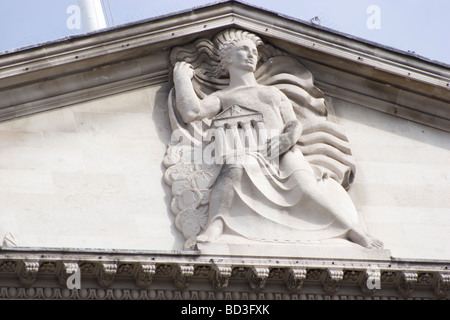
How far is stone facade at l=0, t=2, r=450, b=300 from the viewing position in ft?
54.7

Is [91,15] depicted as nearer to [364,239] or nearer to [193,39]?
[193,39]

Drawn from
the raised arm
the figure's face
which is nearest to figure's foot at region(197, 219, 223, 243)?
the raised arm

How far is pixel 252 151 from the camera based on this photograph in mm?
18203

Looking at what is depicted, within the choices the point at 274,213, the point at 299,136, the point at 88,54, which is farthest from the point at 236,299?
the point at 88,54

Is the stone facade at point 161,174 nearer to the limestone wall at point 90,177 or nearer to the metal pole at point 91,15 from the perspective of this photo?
the limestone wall at point 90,177

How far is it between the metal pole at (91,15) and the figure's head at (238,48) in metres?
8.78

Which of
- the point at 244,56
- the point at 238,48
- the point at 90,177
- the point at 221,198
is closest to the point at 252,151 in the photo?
the point at 221,198

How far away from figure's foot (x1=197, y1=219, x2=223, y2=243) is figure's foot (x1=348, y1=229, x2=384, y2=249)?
164 cm

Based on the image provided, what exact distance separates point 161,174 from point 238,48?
87.2 inches

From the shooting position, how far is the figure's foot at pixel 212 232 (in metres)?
17.2

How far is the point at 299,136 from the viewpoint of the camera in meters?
18.7

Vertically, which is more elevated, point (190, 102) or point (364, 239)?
point (190, 102)

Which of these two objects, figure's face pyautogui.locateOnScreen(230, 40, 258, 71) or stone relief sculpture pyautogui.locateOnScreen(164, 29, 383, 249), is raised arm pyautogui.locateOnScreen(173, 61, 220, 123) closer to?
stone relief sculpture pyautogui.locateOnScreen(164, 29, 383, 249)

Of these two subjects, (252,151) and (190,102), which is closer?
(252,151)
